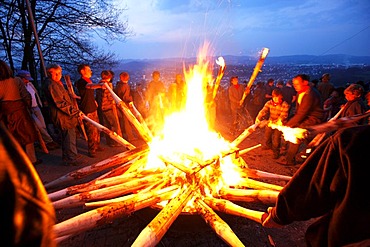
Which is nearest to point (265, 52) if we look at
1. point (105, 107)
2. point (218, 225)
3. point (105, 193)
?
point (218, 225)

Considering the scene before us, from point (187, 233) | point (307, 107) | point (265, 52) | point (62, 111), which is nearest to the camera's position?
point (187, 233)

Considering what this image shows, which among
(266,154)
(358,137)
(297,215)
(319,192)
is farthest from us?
(266,154)

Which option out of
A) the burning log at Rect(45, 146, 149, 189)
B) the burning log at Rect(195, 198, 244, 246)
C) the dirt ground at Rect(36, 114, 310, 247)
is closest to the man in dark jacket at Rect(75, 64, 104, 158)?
the burning log at Rect(45, 146, 149, 189)

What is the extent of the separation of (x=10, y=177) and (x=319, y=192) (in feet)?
5.50

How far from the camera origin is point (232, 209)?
2844 millimetres

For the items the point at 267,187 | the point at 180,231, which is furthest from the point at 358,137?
the point at 180,231

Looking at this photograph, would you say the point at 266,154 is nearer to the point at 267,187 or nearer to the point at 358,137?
the point at 267,187

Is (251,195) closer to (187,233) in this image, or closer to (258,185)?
(258,185)

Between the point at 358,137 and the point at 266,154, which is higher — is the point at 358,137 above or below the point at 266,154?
above

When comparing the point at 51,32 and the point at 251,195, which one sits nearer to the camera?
the point at 251,195

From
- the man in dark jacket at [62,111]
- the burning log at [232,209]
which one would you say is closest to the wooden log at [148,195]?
the burning log at [232,209]

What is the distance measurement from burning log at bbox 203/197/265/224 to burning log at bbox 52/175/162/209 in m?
0.96

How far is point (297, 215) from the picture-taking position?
173 centimetres

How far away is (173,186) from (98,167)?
4.98 feet
